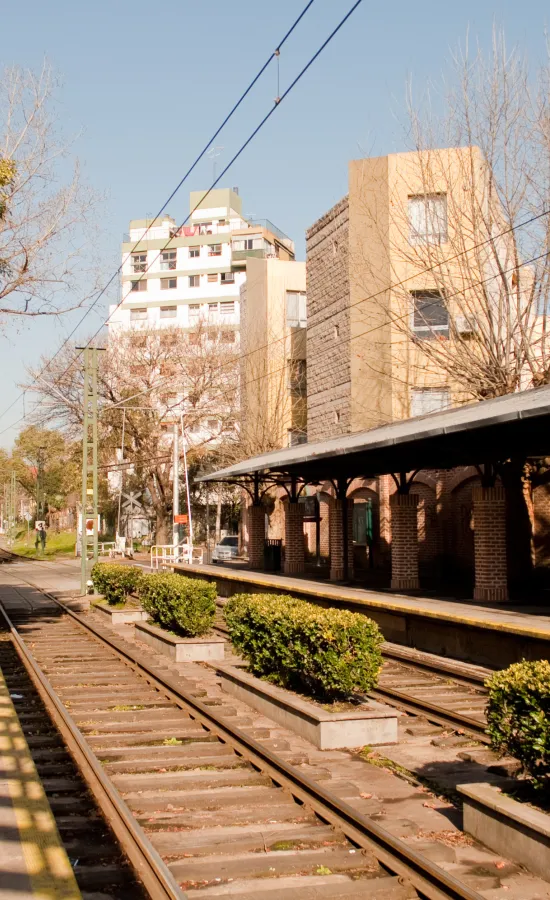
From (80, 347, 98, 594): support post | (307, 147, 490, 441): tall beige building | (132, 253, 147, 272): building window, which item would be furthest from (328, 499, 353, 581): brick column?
(132, 253, 147, 272): building window

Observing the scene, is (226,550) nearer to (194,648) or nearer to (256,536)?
(256,536)

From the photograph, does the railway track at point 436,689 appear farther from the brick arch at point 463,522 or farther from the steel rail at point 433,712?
the brick arch at point 463,522

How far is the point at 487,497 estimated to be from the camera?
63.3 feet

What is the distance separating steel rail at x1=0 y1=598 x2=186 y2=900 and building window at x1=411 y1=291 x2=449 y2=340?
2159 centimetres

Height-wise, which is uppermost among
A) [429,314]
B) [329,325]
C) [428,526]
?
[329,325]

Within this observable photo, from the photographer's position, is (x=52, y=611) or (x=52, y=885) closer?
(x=52, y=885)

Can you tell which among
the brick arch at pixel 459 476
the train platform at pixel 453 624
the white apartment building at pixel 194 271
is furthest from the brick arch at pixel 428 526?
the white apartment building at pixel 194 271

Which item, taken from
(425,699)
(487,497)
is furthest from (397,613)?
(425,699)

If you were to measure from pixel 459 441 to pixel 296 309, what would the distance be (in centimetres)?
Answer: 2991

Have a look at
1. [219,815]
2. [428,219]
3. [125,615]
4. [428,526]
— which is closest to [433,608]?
[125,615]

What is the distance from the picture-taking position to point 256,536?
33.2 m

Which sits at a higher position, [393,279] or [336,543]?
[393,279]

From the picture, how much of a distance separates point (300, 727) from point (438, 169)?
2265 centimetres

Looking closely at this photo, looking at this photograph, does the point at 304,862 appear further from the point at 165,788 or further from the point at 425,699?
the point at 425,699
